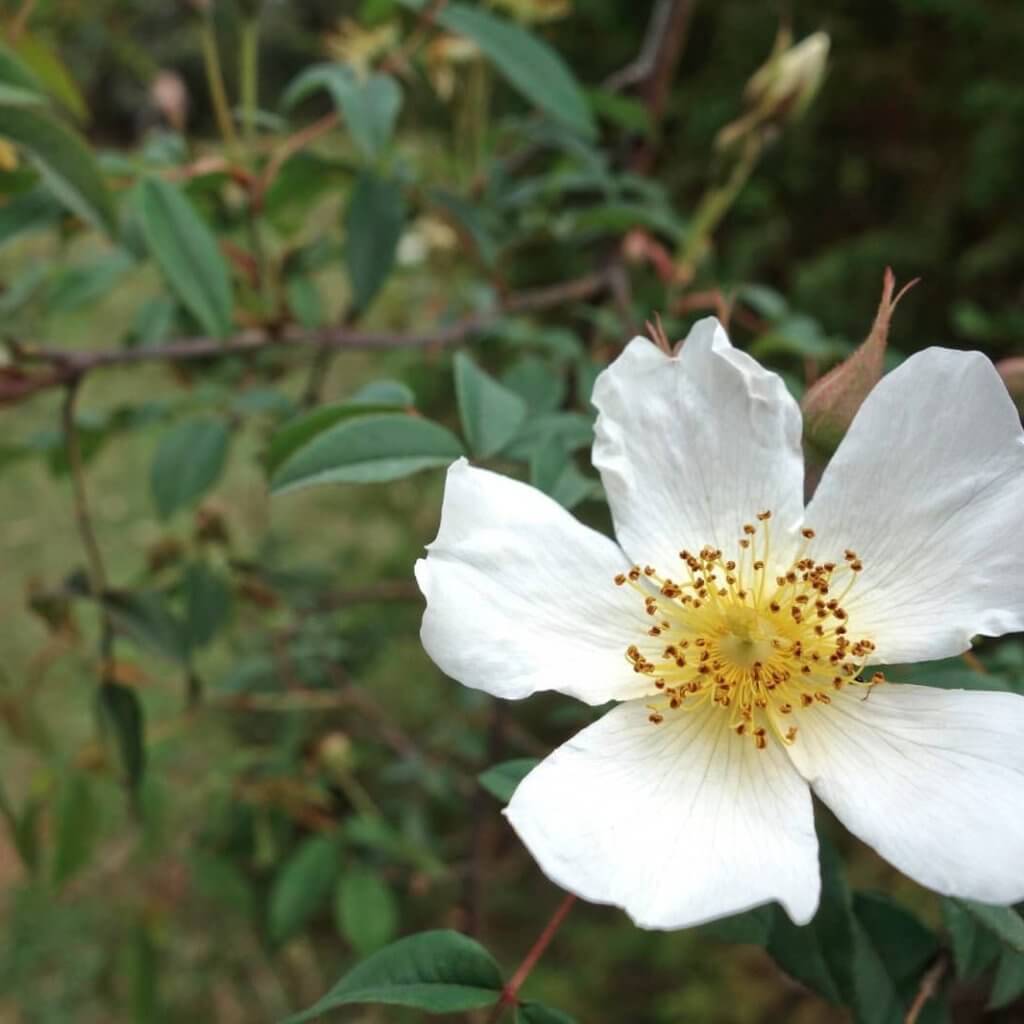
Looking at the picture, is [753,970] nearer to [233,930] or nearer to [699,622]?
[233,930]

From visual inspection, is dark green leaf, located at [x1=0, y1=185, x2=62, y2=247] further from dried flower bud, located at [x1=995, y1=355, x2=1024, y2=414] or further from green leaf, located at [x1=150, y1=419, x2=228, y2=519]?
dried flower bud, located at [x1=995, y1=355, x2=1024, y2=414]

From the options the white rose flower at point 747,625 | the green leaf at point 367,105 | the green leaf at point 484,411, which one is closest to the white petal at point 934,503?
the white rose flower at point 747,625

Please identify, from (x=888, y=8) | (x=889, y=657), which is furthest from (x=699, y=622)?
(x=888, y=8)

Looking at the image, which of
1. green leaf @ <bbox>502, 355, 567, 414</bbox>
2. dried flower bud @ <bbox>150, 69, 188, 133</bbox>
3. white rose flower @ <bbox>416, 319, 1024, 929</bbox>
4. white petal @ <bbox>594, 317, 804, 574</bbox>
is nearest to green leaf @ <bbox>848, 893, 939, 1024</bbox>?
white rose flower @ <bbox>416, 319, 1024, 929</bbox>

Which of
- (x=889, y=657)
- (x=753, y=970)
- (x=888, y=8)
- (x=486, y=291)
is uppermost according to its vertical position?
(x=888, y=8)

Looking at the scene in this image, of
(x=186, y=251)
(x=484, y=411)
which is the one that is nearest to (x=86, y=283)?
(x=186, y=251)

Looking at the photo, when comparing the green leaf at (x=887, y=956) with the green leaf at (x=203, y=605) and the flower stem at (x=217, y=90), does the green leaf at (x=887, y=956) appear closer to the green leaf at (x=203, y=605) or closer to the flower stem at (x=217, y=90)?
the green leaf at (x=203, y=605)
